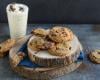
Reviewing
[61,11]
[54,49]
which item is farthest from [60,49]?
[61,11]

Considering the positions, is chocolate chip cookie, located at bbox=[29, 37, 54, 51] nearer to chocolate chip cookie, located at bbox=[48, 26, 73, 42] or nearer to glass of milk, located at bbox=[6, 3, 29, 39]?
chocolate chip cookie, located at bbox=[48, 26, 73, 42]

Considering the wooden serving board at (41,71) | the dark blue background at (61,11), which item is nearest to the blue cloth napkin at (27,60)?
the wooden serving board at (41,71)

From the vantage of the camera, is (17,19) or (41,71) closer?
(41,71)

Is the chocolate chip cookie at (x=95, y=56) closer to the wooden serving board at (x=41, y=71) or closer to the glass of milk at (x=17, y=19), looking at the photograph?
the wooden serving board at (x=41, y=71)

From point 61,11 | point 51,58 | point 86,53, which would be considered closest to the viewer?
point 51,58

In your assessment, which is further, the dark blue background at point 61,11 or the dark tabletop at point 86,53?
the dark blue background at point 61,11

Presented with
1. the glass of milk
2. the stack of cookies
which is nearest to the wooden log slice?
the stack of cookies

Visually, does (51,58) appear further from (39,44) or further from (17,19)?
(17,19)
